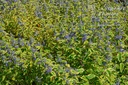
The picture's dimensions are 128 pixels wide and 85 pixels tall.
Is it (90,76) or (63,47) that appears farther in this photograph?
(63,47)

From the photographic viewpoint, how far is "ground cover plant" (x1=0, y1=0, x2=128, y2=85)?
3396 millimetres

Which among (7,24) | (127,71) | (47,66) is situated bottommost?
(127,71)

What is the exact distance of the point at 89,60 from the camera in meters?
3.67

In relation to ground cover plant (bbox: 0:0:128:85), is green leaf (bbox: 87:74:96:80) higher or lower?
lower

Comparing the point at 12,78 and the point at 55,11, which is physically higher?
the point at 55,11

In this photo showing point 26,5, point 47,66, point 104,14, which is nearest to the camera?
point 47,66

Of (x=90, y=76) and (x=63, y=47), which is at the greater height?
(x=63, y=47)

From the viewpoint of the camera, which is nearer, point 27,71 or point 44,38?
point 27,71

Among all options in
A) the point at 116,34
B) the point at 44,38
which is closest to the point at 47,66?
the point at 44,38

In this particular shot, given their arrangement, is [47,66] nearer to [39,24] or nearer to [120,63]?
[120,63]

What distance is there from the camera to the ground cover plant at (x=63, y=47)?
3.40 metres

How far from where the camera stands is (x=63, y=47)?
3.66 m

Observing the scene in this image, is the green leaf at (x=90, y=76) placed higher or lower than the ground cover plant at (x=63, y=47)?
lower

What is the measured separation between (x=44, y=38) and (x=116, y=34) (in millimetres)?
1013
